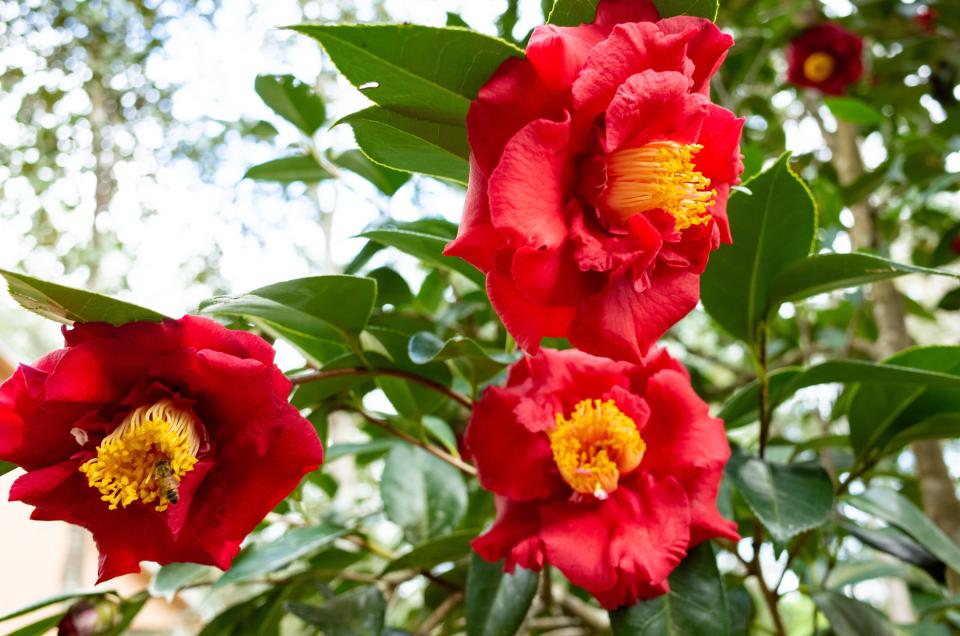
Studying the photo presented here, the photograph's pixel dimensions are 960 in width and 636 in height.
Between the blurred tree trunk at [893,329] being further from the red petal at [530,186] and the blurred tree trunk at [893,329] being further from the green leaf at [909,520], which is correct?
the red petal at [530,186]

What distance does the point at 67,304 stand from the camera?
512 mm

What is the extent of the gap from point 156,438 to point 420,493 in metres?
0.61

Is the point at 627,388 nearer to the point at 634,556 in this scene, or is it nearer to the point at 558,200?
the point at 634,556

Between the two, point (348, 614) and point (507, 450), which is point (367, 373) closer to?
point (507, 450)

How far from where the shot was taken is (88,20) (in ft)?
11.5

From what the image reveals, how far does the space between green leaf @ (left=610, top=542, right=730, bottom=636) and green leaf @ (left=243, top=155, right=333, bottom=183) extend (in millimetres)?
720

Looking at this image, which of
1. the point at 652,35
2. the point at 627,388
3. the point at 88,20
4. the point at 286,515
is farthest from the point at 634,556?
the point at 88,20

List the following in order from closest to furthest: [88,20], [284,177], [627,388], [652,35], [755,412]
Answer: [652,35], [627,388], [755,412], [284,177], [88,20]

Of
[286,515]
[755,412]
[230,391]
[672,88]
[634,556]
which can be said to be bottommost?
[286,515]

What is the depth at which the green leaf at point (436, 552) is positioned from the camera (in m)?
0.93

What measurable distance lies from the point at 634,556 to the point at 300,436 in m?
0.29

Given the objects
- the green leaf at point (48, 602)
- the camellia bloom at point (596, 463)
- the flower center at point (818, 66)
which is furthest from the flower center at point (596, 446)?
the flower center at point (818, 66)

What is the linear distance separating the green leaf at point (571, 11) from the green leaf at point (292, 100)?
0.64 meters

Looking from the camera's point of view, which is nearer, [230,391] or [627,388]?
[230,391]
